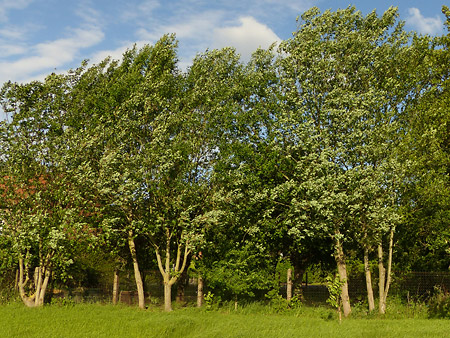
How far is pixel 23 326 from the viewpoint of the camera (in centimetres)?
1672

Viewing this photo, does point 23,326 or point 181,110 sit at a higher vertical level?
point 181,110

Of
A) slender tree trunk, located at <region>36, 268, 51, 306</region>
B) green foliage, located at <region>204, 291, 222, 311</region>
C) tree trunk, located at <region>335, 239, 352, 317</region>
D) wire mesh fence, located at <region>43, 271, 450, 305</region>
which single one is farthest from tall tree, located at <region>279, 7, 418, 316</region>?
slender tree trunk, located at <region>36, 268, 51, 306</region>

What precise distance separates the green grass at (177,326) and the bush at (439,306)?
9.71 feet

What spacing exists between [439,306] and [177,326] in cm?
1452

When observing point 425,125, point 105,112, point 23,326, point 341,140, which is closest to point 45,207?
point 105,112

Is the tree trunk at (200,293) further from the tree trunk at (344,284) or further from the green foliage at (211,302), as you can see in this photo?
the tree trunk at (344,284)

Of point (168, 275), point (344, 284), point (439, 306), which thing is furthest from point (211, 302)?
point (439, 306)

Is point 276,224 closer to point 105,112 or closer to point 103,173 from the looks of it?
point 103,173

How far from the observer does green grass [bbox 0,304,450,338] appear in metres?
15.8

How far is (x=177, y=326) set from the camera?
16656mm

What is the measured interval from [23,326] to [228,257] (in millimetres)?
11337

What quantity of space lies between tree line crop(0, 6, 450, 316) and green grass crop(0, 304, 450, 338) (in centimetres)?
383

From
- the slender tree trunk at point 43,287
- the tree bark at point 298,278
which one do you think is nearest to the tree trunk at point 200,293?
the tree bark at point 298,278

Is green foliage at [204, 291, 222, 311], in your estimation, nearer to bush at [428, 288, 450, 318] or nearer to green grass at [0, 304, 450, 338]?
green grass at [0, 304, 450, 338]
